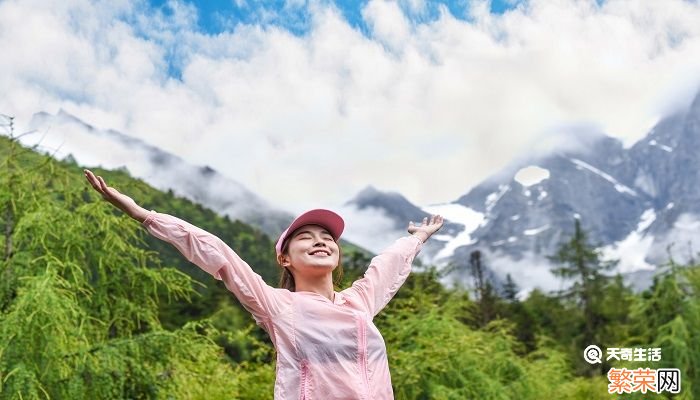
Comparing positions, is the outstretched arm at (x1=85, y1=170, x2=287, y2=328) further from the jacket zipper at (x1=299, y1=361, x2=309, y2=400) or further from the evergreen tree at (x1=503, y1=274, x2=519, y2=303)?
the evergreen tree at (x1=503, y1=274, x2=519, y2=303)

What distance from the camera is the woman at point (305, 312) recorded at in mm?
1919

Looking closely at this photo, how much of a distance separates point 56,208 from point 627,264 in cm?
11183

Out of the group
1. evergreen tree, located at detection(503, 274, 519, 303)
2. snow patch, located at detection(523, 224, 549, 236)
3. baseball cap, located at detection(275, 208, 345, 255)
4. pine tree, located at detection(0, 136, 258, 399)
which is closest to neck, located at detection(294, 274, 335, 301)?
baseball cap, located at detection(275, 208, 345, 255)

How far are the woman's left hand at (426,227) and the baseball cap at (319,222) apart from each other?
371mm

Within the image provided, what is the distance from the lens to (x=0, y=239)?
5461mm

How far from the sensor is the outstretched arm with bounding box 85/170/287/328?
75.2 inches

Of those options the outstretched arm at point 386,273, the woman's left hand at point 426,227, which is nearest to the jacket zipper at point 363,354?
the outstretched arm at point 386,273

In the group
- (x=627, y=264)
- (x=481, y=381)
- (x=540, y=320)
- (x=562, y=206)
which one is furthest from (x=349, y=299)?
(x=562, y=206)

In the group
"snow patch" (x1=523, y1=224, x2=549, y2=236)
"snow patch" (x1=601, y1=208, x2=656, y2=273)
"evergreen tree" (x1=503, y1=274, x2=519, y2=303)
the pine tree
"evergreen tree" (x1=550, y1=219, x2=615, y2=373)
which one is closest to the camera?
the pine tree

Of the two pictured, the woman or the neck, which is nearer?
the woman

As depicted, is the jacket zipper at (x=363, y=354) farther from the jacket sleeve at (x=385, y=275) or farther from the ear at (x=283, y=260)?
the ear at (x=283, y=260)

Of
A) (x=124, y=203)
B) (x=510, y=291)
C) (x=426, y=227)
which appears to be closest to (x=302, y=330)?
(x=124, y=203)

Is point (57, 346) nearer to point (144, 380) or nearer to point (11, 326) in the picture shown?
point (11, 326)

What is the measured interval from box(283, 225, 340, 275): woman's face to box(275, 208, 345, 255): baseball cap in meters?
0.01
